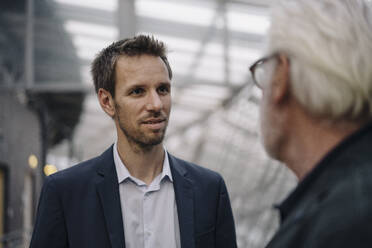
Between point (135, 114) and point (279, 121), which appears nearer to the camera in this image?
point (279, 121)

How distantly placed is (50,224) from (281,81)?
1378 millimetres

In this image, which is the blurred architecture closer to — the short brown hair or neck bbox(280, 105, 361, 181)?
the short brown hair

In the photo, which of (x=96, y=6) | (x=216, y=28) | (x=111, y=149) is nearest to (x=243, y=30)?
(x=216, y=28)

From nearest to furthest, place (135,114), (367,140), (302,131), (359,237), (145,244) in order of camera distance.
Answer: (359,237)
(367,140)
(302,131)
(145,244)
(135,114)

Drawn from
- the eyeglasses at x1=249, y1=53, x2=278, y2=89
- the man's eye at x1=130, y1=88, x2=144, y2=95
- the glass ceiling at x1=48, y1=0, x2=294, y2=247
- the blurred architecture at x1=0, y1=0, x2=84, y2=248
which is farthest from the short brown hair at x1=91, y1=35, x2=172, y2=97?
the blurred architecture at x1=0, y1=0, x2=84, y2=248

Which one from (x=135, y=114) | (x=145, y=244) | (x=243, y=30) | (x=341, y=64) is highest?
(x=243, y=30)

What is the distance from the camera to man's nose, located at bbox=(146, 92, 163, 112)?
2.53m

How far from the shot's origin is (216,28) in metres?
13.7

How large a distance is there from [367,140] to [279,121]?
251mm

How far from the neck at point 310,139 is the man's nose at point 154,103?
110 cm

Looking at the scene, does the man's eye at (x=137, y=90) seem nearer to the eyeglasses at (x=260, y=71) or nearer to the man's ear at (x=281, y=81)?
the eyeglasses at (x=260, y=71)

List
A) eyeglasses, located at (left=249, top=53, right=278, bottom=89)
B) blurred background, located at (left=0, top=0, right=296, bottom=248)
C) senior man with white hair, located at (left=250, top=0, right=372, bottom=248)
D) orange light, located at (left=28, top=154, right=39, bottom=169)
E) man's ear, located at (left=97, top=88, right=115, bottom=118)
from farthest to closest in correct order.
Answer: orange light, located at (left=28, top=154, right=39, bottom=169)
blurred background, located at (left=0, top=0, right=296, bottom=248)
man's ear, located at (left=97, top=88, right=115, bottom=118)
eyeglasses, located at (left=249, top=53, right=278, bottom=89)
senior man with white hair, located at (left=250, top=0, right=372, bottom=248)

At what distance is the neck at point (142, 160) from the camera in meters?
2.58

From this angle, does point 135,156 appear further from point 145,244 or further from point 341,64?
point 341,64
